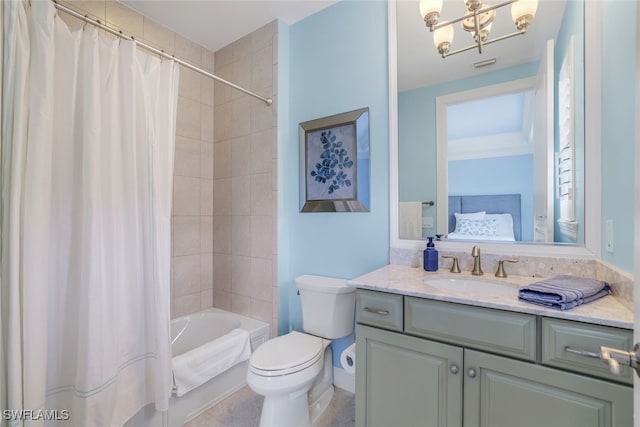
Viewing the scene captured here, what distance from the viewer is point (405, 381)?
3.89ft

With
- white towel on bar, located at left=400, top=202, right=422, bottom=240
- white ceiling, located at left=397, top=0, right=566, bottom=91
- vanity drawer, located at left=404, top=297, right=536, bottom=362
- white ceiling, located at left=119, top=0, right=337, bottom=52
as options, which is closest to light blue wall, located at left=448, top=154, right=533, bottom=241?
white towel on bar, located at left=400, top=202, right=422, bottom=240

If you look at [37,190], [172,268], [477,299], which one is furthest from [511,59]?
[172,268]

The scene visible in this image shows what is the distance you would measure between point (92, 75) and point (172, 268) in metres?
1.48

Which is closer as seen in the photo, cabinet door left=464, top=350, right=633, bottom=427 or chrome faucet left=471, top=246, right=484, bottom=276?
cabinet door left=464, top=350, right=633, bottom=427

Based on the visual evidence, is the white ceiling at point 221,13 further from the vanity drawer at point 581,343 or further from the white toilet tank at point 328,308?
the vanity drawer at point 581,343

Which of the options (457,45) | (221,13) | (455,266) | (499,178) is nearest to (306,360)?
(455,266)

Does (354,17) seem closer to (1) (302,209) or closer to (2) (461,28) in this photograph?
(2) (461,28)

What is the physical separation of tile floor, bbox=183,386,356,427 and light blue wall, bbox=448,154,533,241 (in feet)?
4.63

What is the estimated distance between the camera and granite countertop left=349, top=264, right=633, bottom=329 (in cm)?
87

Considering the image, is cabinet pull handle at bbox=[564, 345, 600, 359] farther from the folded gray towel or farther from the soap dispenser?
the soap dispenser

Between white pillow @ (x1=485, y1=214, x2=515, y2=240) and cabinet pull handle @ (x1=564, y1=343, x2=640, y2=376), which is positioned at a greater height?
white pillow @ (x1=485, y1=214, x2=515, y2=240)

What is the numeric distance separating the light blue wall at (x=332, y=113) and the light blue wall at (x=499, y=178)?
1.37ft

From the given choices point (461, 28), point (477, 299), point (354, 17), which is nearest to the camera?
point (477, 299)

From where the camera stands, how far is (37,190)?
1.05m
